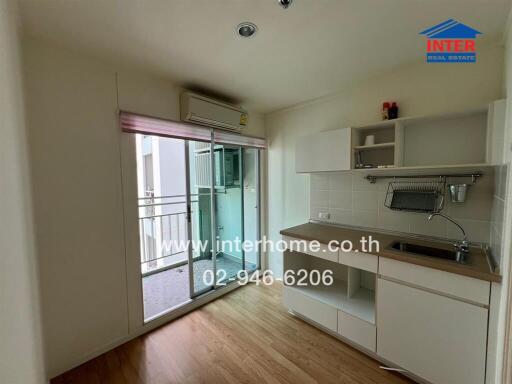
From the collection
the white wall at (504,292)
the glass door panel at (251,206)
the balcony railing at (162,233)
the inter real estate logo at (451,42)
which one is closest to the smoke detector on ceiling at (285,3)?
the inter real estate logo at (451,42)

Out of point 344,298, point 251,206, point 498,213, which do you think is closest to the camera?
point 498,213

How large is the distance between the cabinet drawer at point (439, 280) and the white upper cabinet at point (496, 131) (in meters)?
0.77

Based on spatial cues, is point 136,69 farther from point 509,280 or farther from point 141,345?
point 509,280

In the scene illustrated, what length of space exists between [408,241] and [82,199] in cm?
268

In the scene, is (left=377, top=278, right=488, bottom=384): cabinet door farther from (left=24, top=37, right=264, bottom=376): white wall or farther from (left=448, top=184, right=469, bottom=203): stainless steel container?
(left=24, top=37, right=264, bottom=376): white wall

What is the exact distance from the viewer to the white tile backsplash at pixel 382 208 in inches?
64.8

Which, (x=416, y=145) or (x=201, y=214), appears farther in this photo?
(x=201, y=214)

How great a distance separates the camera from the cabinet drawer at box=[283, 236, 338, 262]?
1.94 metres

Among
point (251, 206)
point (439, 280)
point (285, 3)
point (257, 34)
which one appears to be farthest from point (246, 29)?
point (251, 206)

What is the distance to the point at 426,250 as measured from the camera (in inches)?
70.6

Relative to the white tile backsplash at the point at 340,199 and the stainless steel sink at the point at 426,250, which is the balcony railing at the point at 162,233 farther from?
the stainless steel sink at the point at 426,250

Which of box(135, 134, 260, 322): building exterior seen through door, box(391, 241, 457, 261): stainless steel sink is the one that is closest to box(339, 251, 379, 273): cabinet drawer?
box(391, 241, 457, 261): stainless steel sink

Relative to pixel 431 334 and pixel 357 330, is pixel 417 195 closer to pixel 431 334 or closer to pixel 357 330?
pixel 431 334

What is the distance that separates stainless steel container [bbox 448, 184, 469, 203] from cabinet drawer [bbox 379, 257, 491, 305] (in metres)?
0.65
